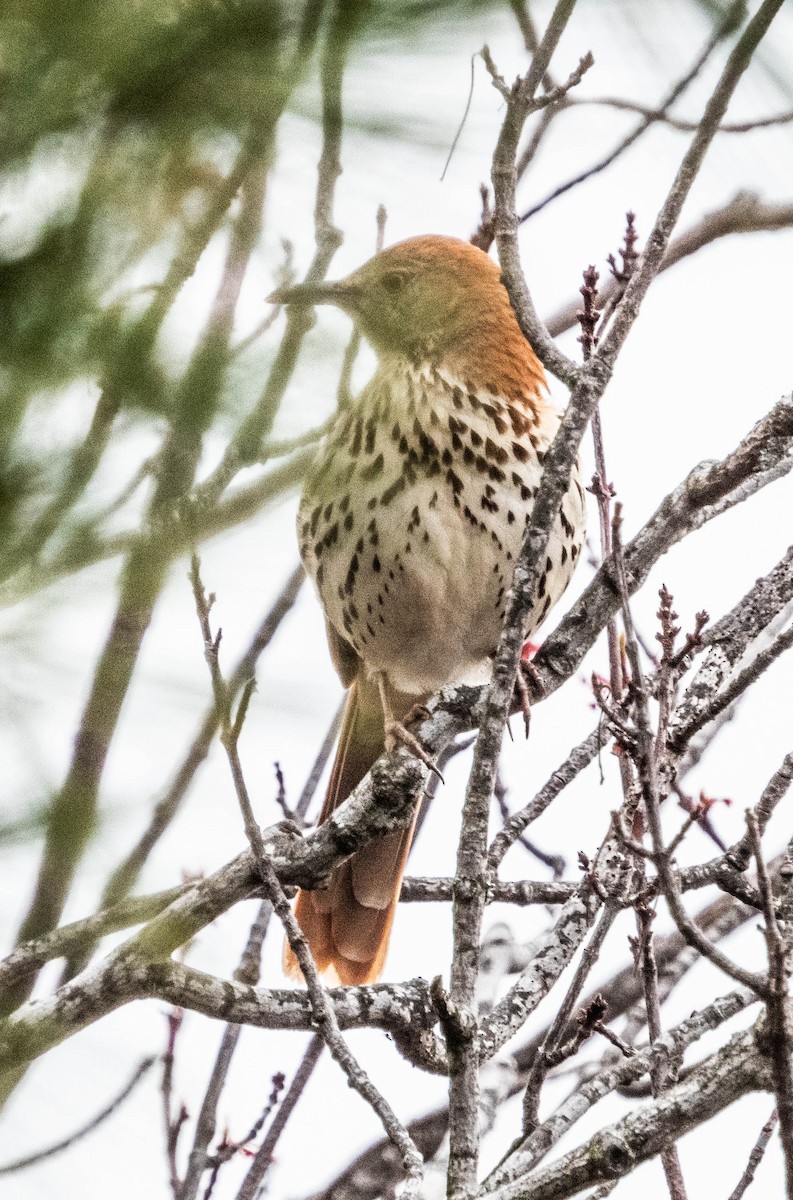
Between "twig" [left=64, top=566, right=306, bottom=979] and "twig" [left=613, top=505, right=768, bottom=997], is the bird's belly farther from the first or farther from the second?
"twig" [left=64, top=566, right=306, bottom=979]

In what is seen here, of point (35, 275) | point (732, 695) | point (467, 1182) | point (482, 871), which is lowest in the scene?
point (467, 1182)

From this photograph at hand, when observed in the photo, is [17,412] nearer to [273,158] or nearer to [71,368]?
[71,368]

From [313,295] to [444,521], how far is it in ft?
9.00

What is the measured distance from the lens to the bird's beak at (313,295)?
1.09 m

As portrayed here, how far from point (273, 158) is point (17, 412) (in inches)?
9.4

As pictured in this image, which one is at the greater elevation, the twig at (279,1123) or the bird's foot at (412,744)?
the bird's foot at (412,744)

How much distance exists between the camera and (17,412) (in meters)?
0.96

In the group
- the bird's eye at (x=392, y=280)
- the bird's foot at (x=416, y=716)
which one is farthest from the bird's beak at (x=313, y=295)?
the bird's foot at (x=416, y=716)

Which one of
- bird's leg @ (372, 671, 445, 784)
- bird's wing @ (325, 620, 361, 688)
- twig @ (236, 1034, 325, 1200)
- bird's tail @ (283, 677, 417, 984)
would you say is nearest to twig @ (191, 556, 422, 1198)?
twig @ (236, 1034, 325, 1200)

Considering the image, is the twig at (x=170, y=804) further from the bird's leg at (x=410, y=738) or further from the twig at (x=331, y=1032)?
the bird's leg at (x=410, y=738)

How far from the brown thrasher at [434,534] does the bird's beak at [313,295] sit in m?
2.27

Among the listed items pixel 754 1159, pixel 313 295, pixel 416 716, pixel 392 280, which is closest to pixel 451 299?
pixel 416 716

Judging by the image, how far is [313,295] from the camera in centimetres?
121

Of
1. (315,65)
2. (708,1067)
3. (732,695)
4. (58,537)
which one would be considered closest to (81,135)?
(315,65)
